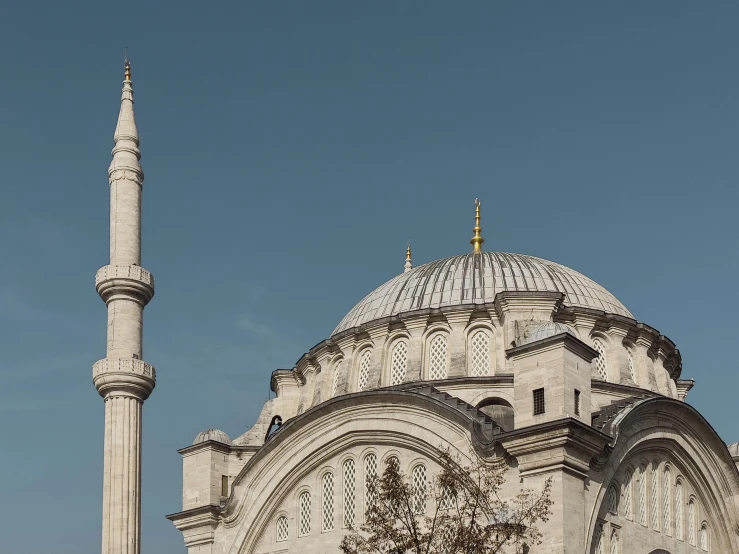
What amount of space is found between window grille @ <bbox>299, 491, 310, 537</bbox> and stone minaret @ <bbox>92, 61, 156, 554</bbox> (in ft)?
13.4

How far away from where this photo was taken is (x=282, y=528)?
29.9 metres

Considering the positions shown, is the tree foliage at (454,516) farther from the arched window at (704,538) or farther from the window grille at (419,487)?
the arched window at (704,538)

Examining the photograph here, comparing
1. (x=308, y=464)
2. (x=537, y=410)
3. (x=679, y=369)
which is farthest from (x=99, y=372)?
(x=679, y=369)

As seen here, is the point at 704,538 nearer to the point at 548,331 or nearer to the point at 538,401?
the point at 538,401

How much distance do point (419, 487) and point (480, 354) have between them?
430cm

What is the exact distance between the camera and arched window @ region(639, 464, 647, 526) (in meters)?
27.4

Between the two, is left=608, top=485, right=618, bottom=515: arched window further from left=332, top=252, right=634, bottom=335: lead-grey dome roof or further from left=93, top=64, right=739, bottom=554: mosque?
left=332, top=252, right=634, bottom=335: lead-grey dome roof

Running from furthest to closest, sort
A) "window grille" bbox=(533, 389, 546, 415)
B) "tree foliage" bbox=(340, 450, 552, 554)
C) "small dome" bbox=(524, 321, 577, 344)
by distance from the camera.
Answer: "small dome" bbox=(524, 321, 577, 344) < "window grille" bbox=(533, 389, 546, 415) < "tree foliage" bbox=(340, 450, 552, 554)

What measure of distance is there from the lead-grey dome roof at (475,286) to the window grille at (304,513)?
4.98 meters

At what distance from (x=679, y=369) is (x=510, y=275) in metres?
5.74

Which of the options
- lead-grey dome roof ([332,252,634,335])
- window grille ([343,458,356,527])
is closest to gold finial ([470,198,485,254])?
lead-grey dome roof ([332,252,634,335])

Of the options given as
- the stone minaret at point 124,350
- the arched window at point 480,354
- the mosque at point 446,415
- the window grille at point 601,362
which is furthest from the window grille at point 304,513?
the window grille at point 601,362

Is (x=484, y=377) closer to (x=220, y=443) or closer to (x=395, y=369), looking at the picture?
(x=395, y=369)

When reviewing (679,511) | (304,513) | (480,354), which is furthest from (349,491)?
(679,511)
